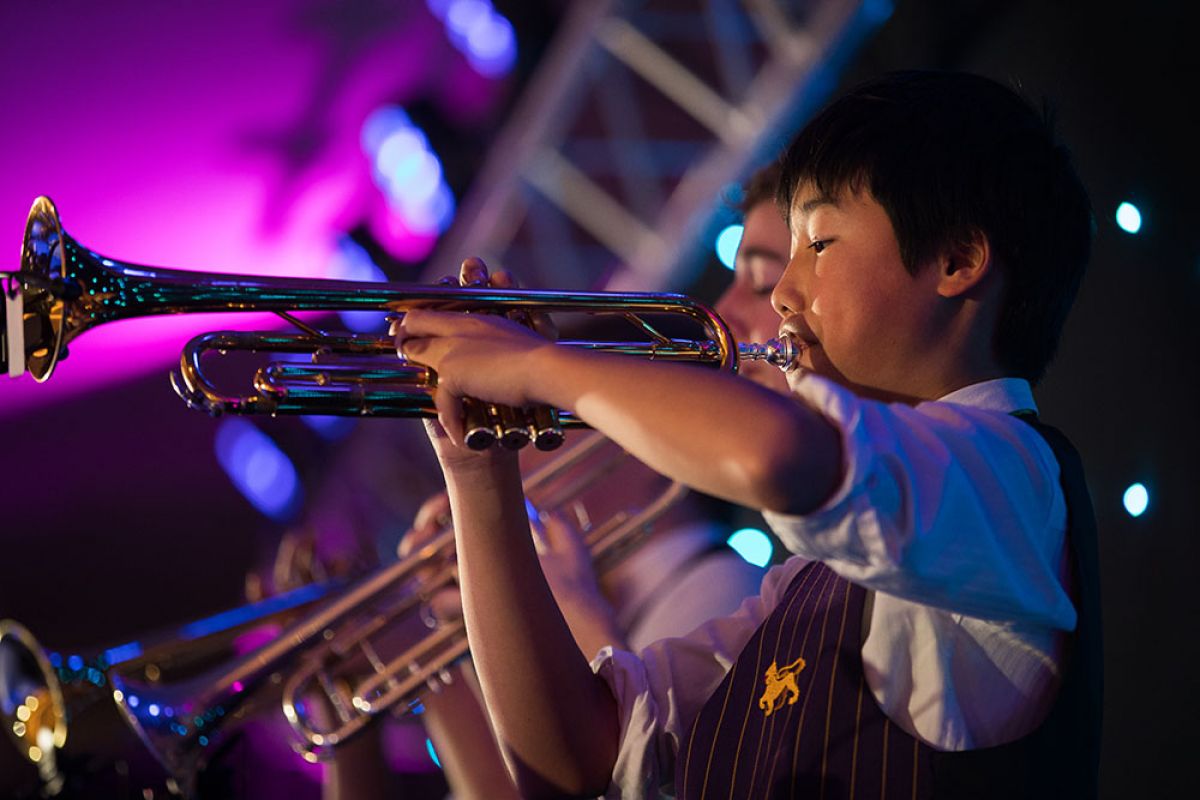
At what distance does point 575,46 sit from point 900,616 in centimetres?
239

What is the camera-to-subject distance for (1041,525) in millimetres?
1071

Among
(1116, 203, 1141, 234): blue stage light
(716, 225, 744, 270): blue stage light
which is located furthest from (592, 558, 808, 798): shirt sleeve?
(716, 225, 744, 270): blue stage light

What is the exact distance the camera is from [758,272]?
87.4 inches

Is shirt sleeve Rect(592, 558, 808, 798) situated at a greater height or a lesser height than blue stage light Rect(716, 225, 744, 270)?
lesser

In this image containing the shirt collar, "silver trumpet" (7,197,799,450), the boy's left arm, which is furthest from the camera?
"silver trumpet" (7,197,799,450)

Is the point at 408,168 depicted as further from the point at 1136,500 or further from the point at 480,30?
the point at 1136,500

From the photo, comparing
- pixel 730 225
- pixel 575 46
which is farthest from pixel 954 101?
pixel 575 46

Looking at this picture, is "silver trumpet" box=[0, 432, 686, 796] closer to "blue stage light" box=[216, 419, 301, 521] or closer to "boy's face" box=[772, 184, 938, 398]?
"boy's face" box=[772, 184, 938, 398]

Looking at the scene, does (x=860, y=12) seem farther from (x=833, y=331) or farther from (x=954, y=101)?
(x=833, y=331)

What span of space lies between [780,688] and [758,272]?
105cm

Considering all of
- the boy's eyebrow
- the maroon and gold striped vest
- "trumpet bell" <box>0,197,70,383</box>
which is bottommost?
the maroon and gold striped vest

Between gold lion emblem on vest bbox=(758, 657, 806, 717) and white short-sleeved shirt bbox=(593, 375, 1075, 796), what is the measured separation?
103 mm

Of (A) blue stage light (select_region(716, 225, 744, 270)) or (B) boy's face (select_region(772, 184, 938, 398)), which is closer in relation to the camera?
(B) boy's face (select_region(772, 184, 938, 398))

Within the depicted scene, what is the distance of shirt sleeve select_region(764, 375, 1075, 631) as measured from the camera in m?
0.91
